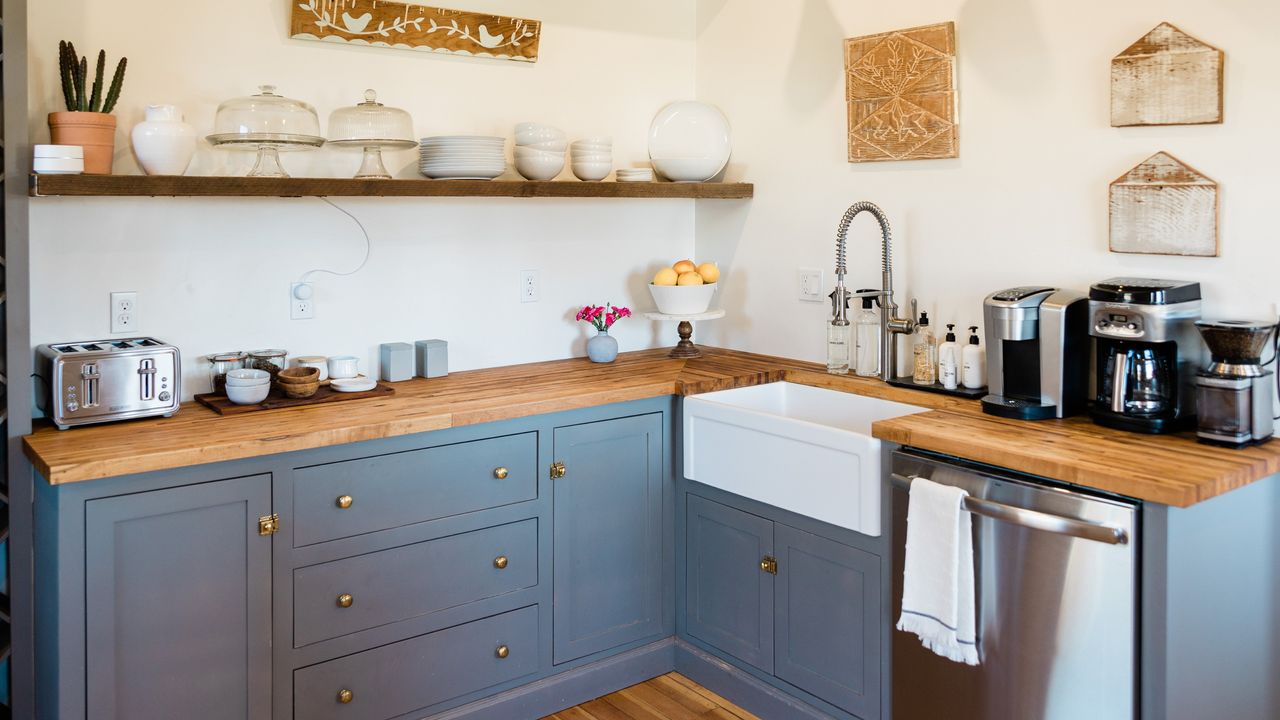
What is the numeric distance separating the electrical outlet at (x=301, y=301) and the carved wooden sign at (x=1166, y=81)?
211cm

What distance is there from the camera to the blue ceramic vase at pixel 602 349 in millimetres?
3303

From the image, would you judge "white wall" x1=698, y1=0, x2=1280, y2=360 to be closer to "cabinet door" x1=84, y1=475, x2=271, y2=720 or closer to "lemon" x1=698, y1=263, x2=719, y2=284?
"lemon" x1=698, y1=263, x2=719, y2=284

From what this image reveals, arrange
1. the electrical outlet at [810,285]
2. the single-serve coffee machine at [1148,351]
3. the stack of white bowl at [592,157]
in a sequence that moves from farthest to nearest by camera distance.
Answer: the electrical outlet at [810,285]
the stack of white bowl at [592,157]
the single-serve coffee machine at [1148,351]

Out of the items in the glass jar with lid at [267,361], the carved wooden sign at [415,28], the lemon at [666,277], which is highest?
the carved wooden sign at [415,28]

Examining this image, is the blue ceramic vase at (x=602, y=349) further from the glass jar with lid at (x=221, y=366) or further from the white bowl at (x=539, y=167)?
the glass jar with lid at (x=221, y=366)

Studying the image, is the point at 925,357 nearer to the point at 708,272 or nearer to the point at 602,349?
the point at 708,272

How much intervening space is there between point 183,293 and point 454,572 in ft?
3.27

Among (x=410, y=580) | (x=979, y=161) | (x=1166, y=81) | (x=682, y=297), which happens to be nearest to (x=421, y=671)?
(x=410, y=580)

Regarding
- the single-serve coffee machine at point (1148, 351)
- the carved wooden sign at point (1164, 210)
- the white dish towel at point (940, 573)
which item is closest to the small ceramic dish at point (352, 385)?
the white dish towel at point (940, 573)

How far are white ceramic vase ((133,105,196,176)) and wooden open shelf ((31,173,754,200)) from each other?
0.28 ft

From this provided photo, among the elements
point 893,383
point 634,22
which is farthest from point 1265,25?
point 634,22

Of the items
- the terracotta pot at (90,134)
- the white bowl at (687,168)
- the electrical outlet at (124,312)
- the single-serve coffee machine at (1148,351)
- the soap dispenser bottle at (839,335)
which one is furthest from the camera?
the white bowl at (687,168)

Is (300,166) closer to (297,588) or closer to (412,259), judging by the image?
(412,259)

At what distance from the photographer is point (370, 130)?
2738mm
